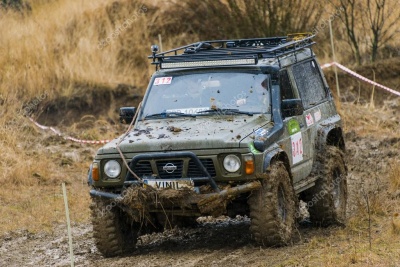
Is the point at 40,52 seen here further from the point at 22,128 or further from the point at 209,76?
the point at 209,76

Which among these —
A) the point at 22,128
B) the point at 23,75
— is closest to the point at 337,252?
the point at 22,128

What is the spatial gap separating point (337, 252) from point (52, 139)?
32.1 ft

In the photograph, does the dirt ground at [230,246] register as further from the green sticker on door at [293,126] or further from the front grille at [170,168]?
the green sticker on door at [293,126]

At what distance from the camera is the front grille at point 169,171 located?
8.77 meters

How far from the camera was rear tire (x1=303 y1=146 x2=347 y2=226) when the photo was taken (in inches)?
410

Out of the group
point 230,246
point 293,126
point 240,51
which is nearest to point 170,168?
point 230,246

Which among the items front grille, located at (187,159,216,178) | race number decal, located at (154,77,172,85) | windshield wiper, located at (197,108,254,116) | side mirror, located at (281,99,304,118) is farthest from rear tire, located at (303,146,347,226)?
front grille, located at (187,159,216,178)

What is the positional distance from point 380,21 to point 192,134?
41.2 feet

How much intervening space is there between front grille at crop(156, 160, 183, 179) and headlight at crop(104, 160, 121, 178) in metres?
0.42

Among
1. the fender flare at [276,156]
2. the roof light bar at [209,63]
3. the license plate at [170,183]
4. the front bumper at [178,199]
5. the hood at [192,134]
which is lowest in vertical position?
the front bumper at [178,199]

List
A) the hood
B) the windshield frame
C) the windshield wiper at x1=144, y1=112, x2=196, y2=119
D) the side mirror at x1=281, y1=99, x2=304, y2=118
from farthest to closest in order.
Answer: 1. the windshield frame
2. the windshield wiper at x1=144, y1=112, x2=196, y2=119
3. the side mirror at x1=281, y1=99, x2=304, y2=118
4. the hood

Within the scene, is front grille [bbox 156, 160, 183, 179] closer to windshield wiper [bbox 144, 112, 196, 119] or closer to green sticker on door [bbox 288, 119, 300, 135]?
windshield wiper [bbox 144, 112, 196, 119]

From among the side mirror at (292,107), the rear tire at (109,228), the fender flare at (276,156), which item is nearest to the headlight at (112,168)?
the rear tire at (109,228)

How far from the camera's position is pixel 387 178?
1335 cm
